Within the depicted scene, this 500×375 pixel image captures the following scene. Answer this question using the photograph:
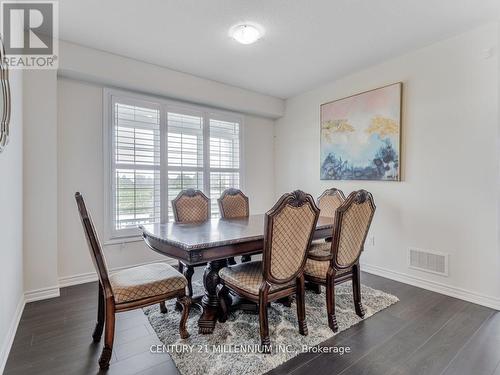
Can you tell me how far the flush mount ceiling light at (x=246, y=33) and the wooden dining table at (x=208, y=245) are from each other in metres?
1.84

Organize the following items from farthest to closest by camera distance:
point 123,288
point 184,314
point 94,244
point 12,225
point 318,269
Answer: point 318,269 → point 12,225 → point 184,314 → point 123,288 → point 94,244

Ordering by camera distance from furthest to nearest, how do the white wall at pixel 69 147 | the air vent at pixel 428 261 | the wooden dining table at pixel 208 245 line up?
the air vent at pixel 428 261 → the white wall at pixel 69 147 → the wooden dining table at pixel 208 245

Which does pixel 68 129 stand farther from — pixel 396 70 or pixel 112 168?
pixel 396 70

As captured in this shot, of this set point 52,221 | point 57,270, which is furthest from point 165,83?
point 57,270

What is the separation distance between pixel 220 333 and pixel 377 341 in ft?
3.78

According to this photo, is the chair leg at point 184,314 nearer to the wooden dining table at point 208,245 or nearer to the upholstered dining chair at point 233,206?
the wooden dining table at point 208,245

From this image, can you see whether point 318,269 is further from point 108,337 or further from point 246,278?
point 108,337

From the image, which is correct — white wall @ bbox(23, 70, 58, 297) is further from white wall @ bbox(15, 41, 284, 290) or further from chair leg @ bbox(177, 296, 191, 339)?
chair leg @ bbox(177, 296, 191, 339)

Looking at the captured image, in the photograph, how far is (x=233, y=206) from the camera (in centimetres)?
353

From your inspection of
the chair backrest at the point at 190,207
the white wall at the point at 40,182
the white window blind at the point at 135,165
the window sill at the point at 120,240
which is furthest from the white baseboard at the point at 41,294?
the chair backrest at the point at 190,207

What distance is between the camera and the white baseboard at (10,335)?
170cm

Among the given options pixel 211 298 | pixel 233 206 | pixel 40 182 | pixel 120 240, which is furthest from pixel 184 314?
pixel 40 182

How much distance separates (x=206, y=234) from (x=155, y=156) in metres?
1.96

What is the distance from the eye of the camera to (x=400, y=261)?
10.8 ft
